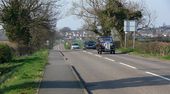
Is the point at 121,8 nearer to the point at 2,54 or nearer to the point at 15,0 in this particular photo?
the point at 15,0

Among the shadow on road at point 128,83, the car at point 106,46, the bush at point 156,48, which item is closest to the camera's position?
the shadow on road at point 128,83

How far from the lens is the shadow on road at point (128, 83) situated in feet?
57.5

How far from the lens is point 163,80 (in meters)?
19.4

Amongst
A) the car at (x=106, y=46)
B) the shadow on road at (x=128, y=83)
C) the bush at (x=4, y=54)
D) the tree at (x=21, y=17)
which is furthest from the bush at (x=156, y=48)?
the shadow on road at (x=128, y=83)

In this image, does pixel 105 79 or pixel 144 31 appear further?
pixel 144 31

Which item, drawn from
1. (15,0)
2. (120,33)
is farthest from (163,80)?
(120,33)

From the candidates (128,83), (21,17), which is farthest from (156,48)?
(128,83)

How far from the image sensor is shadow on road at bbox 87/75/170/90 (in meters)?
17.5

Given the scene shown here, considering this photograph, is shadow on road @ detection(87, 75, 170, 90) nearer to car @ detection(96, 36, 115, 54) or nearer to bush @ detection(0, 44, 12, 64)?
bush @ detection(0, 44, 12, 64)

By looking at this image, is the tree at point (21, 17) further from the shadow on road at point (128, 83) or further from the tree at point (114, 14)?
the shadow on road at point (128, 83)

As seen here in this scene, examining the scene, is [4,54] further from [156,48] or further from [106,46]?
[106,46]

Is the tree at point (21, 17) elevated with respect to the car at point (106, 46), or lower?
elevated

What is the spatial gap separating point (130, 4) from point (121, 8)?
3.01 m

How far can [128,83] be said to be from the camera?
1847 cm
